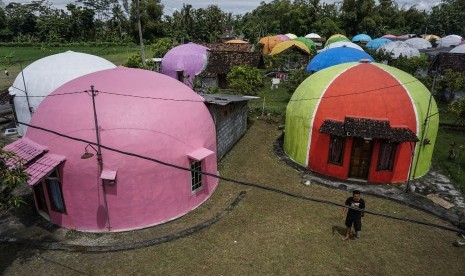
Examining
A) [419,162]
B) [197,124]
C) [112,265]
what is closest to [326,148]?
[419,162]

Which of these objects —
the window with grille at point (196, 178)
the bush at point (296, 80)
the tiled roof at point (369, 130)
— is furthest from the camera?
the bush at point (296, 80)

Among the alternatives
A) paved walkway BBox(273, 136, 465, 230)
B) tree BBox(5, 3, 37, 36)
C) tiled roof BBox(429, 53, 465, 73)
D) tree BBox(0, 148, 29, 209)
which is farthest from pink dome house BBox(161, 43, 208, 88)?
tree BBox(5, 3, 37, 36)

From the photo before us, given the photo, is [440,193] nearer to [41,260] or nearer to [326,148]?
[326,148]

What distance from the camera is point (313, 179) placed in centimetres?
1700

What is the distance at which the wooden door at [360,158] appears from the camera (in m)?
16.2

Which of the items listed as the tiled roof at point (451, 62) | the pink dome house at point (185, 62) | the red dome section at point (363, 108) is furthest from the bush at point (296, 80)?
the red dome section at point (363, 108)

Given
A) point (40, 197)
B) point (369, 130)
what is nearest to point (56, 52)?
point (40, 197)

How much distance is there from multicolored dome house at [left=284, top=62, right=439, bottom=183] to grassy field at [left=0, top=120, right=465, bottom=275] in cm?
237

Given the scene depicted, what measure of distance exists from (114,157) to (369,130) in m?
11.3

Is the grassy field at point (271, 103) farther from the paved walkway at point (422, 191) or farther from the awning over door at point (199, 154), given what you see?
the awning over door at point (199, 154)

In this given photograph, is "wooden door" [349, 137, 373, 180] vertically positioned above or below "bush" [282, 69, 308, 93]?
below

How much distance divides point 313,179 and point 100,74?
11619 millimetres

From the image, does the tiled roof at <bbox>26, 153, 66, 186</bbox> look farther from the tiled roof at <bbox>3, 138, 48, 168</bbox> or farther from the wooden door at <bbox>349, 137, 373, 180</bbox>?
the wooden door at <bbox>349, 137, 373, 180</bbox>

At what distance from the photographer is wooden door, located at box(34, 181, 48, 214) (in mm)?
13398
